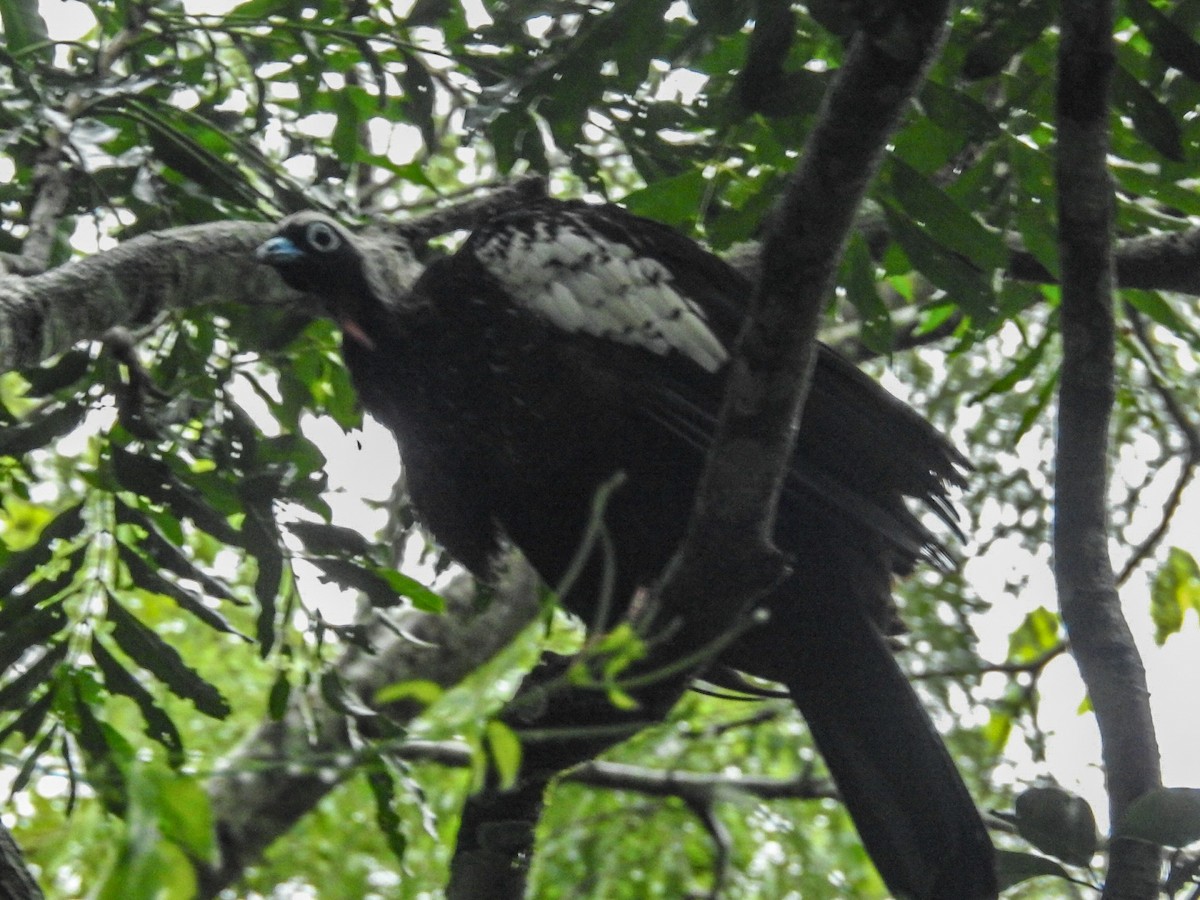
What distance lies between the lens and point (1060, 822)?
7.66 ft

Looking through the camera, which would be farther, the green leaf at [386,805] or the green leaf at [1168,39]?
the green leaf at [386,805]

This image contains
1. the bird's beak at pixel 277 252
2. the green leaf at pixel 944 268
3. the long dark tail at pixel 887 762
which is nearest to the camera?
the green leaf at pixel 944 268

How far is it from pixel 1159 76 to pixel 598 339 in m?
1.19

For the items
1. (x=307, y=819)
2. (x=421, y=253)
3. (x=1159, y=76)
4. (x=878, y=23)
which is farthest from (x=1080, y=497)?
(x=307, y=819)

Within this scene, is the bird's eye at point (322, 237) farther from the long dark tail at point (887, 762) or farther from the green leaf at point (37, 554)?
the long dark tail at point (887, 762)

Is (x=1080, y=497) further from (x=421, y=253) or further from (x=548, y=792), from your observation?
(x=421, y=253)

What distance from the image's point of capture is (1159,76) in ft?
8.36

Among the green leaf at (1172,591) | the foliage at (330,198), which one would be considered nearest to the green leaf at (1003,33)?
the foliage at (330,198)

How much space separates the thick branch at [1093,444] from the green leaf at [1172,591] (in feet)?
7.27

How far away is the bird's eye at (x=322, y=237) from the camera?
11.0 feet

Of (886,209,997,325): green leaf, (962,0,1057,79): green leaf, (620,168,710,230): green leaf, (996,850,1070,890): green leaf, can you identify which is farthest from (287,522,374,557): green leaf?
(962,0,1057,79): green leaf

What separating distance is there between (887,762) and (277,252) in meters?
1.69

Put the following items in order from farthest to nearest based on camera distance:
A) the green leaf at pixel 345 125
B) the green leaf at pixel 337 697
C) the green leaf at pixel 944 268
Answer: the green leaf at pixel 345 125
the green leaf at pixel 337 697
the green leaf at pixel 944 268

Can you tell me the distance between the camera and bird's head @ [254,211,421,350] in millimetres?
3334
